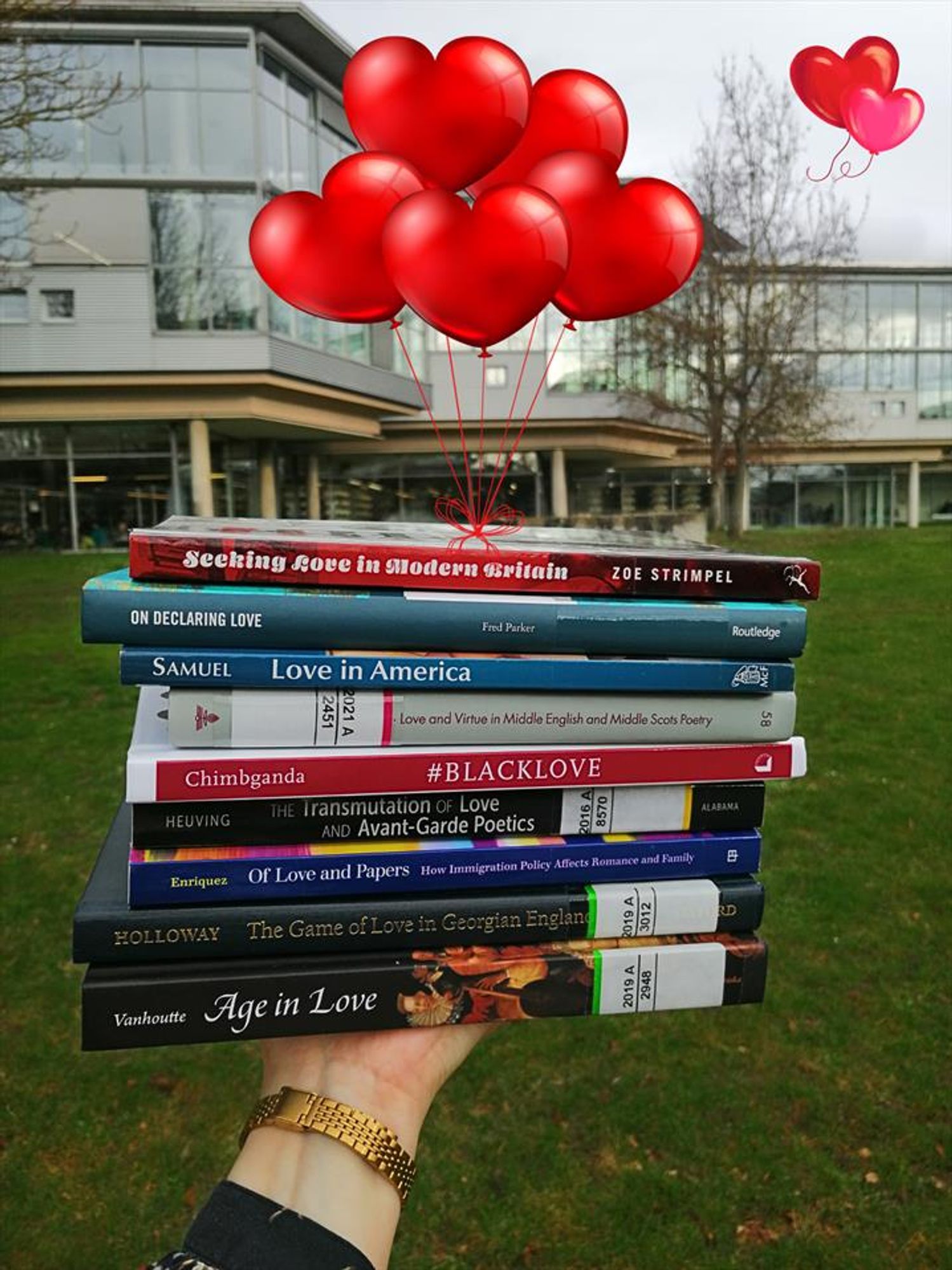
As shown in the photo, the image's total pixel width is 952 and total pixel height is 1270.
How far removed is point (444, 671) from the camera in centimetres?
124

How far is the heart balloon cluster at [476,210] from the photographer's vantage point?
1.62 meters

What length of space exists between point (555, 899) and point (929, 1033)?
10.1 ft

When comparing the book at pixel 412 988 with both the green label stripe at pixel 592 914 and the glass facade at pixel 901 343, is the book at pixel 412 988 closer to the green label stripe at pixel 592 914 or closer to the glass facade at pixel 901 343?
the green label stripe at pixel 592 914

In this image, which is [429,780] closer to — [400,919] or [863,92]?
[400,919]

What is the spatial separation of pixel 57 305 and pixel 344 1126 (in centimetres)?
2206

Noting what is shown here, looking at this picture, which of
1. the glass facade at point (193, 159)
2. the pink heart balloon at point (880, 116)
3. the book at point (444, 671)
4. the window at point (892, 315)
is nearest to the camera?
the book at point (444, 671)

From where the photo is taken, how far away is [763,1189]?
9.76 feet

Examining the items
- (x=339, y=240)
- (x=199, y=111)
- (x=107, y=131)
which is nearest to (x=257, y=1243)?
(x=339, y=240)

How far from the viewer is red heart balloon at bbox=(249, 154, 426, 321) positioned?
1757mm

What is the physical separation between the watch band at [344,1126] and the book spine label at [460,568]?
68 cm

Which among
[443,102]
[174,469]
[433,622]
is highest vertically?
[174,469]

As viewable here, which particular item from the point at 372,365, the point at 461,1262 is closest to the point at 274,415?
the point at 372,365

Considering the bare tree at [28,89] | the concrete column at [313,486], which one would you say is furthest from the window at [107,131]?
the concrete column at [313,486]

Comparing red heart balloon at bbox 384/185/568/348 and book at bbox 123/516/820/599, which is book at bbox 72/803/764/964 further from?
red heart balloon at bbox 384/185/568/348
